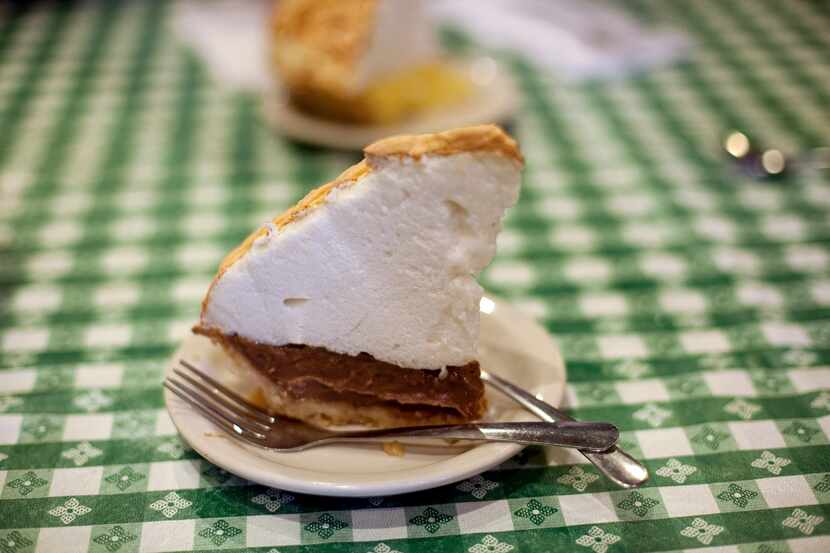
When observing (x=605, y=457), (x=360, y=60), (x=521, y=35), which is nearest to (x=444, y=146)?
(x=605, y=457)

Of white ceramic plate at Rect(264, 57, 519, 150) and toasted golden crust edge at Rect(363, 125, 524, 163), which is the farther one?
white ceramic plate at Rect(264, 57, 519, 150)

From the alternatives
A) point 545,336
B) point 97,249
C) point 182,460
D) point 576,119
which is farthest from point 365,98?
point 182,460

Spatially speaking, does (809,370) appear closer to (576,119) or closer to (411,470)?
(411,470)

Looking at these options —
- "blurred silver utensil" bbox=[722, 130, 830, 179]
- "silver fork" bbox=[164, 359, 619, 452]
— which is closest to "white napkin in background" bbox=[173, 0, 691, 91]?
"blurred silver utensil" bbox=[722, 130, 830, 179]

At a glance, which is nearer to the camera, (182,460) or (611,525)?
(611,525)

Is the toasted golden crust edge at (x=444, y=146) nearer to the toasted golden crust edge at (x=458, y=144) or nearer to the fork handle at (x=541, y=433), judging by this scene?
the toasted golden crust edge at (x=458, y=144)

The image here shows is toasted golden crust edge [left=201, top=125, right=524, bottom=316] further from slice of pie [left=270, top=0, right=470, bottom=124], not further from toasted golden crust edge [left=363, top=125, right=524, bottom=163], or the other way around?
slice of pie [left=270, top=0, right=470, bottom=124]

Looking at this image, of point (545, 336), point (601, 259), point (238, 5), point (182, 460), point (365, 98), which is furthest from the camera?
point (238, 5)

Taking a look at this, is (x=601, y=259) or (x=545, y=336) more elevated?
(x=545, y=336)
